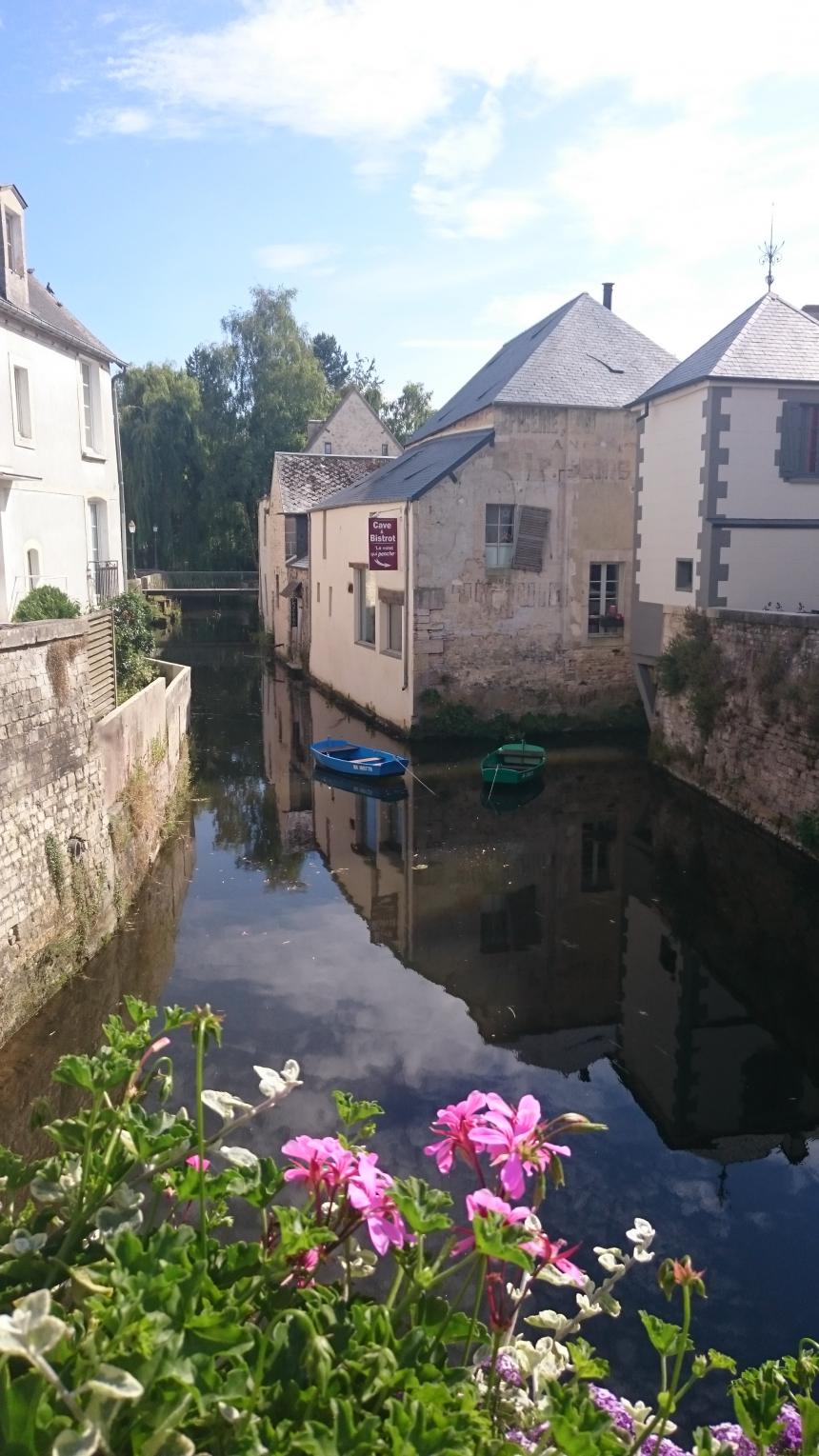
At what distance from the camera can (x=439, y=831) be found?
1484 centimetres

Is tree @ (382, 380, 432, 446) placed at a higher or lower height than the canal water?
higher

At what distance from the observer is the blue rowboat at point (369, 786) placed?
16905 millimetres

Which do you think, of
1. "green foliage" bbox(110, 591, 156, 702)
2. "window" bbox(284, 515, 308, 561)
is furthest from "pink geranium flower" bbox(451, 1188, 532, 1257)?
"window" bbox(284, 515, 308, 561)

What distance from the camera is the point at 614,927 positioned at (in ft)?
37.2

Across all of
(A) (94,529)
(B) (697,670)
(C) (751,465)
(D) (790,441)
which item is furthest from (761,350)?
(A) (94,529)

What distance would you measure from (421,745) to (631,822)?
19.1 feet

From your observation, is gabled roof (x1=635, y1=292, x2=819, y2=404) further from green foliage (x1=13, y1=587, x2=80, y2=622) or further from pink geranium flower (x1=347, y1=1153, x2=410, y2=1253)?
pink geranium flower (x1=347, y1=1153, x2=410, y2=1253)

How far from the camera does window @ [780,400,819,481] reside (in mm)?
16375

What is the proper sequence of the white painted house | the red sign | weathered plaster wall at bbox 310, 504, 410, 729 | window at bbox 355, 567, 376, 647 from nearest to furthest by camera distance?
the white painted house < the red sign < weathered plaster wall at bbox 310, 504, 410, 729 < window at bbox 355, 567, 376, 647

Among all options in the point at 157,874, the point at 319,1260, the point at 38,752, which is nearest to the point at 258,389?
the point at 157,874

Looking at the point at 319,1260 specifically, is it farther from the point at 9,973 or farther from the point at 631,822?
the point at 631,822

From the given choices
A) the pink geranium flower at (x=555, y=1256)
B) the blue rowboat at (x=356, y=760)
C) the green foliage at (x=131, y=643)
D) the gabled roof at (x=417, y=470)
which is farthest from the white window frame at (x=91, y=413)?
the pink geranium flower at (x=555, y=1256)

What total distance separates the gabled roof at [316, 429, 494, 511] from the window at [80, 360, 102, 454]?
5.70 meters

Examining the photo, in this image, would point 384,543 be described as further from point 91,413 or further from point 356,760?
point 91,413
